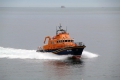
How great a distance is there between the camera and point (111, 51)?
3157 inches

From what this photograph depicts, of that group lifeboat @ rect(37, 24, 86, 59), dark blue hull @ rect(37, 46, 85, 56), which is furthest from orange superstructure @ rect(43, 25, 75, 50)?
dark blue hull @ rect(37, 46, 85, 56)

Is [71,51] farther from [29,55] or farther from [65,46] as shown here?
[29,55]

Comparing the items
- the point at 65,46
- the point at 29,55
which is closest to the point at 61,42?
the point at 65,46

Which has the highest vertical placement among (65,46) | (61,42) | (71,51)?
(61,42)

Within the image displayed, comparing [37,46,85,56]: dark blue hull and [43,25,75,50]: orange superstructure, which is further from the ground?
[43,25,75,50]: orange superstructure

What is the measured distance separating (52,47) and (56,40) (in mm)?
1693

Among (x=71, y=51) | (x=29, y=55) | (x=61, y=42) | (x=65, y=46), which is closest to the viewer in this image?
(x=71, y=51)

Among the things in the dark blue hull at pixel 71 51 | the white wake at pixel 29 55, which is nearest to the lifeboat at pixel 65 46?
the dark blue hull at pixel 71 51

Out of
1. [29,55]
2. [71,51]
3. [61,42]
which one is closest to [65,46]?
[61,42]

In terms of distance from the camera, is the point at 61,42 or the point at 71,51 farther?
the point at 61,42

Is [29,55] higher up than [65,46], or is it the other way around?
[65,46]

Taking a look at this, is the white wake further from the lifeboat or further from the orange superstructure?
the orange superstructure

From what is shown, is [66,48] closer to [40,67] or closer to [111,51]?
[40,67]

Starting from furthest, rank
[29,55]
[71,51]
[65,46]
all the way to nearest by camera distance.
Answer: [29,55]
[65,46]
[71,51]
